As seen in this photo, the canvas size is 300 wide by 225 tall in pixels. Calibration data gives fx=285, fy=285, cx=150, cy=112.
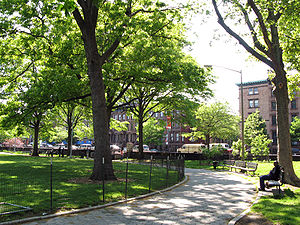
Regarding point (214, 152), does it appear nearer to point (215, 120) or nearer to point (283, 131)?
point (283, 131)

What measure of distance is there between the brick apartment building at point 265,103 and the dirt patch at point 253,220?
65562mm

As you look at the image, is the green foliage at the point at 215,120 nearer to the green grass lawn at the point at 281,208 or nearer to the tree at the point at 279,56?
the tree at the point at 279,56

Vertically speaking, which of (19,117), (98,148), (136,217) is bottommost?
(136,217)

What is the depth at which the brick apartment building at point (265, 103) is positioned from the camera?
2712 inches

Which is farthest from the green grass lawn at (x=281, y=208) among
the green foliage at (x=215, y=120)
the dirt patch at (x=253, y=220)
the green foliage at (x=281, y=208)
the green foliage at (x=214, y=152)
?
the green foliage at (x=215, y=120)

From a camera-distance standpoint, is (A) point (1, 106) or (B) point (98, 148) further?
(A) point (1, 106)

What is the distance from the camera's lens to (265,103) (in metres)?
73.3

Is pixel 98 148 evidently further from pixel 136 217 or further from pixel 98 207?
pixel 136 217

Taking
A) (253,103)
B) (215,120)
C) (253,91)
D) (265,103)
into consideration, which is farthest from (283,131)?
(253,91)

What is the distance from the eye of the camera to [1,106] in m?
19.3

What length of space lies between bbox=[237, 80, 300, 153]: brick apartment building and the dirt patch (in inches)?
2581

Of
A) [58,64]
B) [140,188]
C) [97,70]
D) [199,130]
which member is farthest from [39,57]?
[199,130]

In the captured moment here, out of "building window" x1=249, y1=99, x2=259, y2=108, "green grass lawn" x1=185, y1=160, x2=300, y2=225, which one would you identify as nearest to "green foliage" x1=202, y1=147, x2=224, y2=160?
"green grass lawn" x1=185, y1=160, x2=300, y2=225

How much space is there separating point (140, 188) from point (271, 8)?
10399 millimetres
